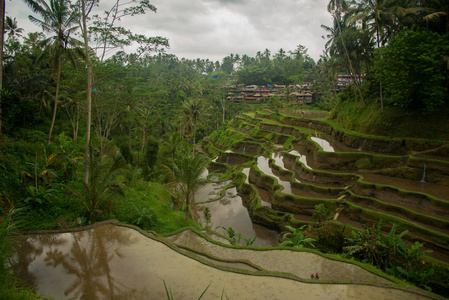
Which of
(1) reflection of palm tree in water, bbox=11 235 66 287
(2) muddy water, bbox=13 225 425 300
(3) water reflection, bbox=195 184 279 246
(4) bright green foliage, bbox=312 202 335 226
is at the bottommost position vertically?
(3) water reflection, bbox=195 184 279 246

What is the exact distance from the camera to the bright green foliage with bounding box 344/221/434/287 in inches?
329

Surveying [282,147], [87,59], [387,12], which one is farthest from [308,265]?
[282,147]

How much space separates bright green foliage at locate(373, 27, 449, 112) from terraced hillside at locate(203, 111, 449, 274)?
3.32m

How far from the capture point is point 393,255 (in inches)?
368

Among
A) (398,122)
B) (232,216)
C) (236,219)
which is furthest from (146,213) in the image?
(398,122)

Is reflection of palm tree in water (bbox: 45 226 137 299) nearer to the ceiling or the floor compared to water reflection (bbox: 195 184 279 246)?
nearer to the ceiling

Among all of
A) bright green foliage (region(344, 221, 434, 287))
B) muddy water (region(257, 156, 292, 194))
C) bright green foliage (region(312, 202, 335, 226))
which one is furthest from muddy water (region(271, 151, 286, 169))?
bright green foliage (region(344, 221, 434, 287))

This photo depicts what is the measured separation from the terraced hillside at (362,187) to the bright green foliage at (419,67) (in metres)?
3.32

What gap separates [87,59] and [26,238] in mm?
8022

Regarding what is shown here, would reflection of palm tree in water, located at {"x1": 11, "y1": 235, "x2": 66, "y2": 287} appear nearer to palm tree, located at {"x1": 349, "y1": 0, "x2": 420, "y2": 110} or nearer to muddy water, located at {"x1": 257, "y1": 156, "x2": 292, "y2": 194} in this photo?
muddy water, located at {"x1": 257, "y1": 156, "x2": 292, "y2": 194}

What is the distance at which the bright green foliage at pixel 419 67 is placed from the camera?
637 inches

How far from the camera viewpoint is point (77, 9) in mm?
12172

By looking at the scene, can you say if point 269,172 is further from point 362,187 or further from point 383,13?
point 383,13

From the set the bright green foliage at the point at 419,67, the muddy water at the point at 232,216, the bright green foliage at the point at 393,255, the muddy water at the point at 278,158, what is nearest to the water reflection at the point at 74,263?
the muddy water at the point at 232,216
